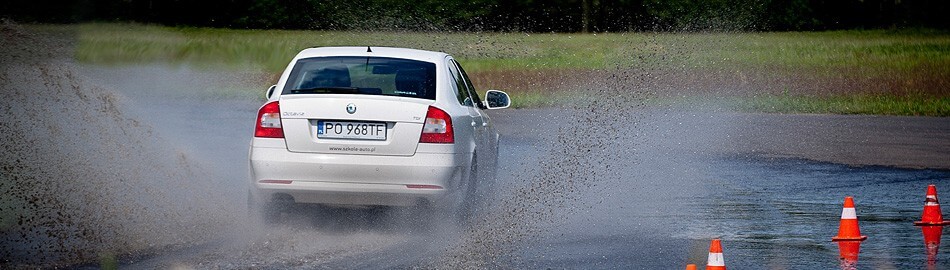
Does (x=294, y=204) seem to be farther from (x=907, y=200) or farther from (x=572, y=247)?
(x=907, y=200)

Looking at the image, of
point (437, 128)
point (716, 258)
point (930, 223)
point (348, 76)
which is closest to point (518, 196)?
point (348, 76)

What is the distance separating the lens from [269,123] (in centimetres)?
1090

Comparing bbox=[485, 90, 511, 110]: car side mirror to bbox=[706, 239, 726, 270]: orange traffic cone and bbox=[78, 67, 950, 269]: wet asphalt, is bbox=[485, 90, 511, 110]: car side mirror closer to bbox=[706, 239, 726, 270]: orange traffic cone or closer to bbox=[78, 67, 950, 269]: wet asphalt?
bbox=[78, 67, 950, 269]: wet asphalt

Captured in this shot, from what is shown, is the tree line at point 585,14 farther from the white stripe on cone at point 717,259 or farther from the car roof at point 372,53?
the white stripe on cone at point 717,259

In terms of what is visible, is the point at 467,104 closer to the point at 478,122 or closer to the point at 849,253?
the point at 478,122

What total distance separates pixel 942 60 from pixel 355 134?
3287cm

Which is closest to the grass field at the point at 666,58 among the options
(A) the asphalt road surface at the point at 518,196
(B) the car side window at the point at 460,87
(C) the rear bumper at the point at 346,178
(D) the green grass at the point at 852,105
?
(D) the green grass at the point at 852,105

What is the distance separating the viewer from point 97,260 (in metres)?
9.44

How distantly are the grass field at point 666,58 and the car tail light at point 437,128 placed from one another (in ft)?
40.4

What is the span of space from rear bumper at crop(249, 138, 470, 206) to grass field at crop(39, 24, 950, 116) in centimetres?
1216

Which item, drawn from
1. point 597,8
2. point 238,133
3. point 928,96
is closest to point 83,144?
point 238,133

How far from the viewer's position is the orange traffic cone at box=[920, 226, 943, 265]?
1028 centimetres

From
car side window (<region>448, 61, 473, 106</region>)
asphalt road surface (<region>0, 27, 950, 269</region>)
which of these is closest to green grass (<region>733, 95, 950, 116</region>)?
asphalt road surface (<region>0, 27, 950, 269</region>)

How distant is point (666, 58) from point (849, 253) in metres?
38.8
